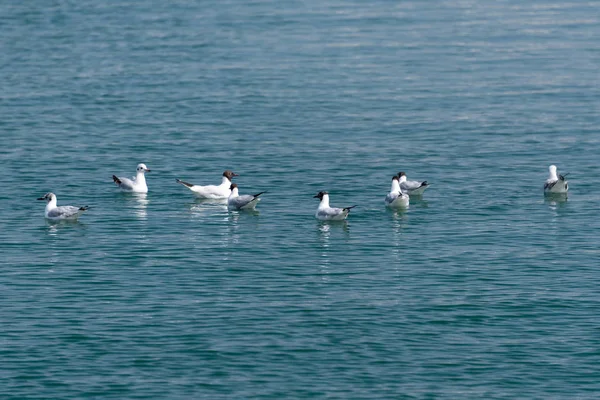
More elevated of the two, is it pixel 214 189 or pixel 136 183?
pixel 136 183

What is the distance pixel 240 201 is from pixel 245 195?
28.3 inches

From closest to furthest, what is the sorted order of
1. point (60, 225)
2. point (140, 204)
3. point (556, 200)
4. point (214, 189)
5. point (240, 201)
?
point (60, 225) → point (240, 201) → point (556, 200) → point (140, 204) → point (214, 189)

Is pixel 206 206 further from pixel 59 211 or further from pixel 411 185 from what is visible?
pixel 411 185

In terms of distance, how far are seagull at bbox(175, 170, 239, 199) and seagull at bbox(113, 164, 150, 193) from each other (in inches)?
56.6

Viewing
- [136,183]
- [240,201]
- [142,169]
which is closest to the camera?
[240,201]

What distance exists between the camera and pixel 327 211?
52.2 metres

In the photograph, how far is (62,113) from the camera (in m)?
75.3

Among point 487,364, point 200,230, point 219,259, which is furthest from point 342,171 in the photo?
point 487,364

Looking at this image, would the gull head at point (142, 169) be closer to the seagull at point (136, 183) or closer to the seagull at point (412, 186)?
the seagull at point (136, 183)

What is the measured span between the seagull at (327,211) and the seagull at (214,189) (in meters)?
5.80

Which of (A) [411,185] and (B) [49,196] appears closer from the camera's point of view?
(B) [49,196]

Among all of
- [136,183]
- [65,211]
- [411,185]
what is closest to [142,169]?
[136,183]

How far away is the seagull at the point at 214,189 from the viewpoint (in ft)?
187

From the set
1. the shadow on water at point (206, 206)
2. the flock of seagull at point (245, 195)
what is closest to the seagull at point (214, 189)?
the flock of seagull at point (245, 195)
